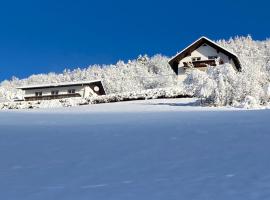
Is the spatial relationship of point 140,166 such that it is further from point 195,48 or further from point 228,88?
point 195,48

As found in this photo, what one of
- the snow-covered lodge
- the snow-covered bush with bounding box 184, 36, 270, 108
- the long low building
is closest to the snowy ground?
the snow-covered bush with bounding box 184, 36, 270, 108

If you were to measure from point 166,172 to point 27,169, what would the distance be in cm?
297

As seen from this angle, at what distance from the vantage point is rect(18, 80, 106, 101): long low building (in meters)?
64.1

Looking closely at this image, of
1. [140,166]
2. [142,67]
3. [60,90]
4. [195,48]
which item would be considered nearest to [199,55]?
[195,48]

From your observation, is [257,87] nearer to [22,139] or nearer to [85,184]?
[22,139]

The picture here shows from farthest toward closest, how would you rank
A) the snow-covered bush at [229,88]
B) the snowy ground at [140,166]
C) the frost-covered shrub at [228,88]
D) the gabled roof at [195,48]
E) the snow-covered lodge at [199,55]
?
the snow-covered lodge at [199,55], the gabled roof at [195,48], the frost-covered shrub at [228,88], the snow-covered bush at [229,88], the snowy ground at [140,166]

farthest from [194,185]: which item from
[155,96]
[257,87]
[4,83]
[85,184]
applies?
[4,83]

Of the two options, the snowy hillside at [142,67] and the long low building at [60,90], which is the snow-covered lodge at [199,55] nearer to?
the long low building at [60,90]

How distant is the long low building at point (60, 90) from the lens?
64125 mm

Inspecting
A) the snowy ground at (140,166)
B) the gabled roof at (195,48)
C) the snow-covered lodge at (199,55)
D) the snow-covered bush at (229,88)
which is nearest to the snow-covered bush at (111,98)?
the snow-covered bush at (229,88)

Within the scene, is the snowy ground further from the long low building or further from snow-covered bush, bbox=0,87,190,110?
the long low building

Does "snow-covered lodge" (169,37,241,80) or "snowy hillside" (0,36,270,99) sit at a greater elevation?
"snowy hillside" (0,36,270,99)

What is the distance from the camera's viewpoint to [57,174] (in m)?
9.23

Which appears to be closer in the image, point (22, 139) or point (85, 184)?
point (85, 184)
